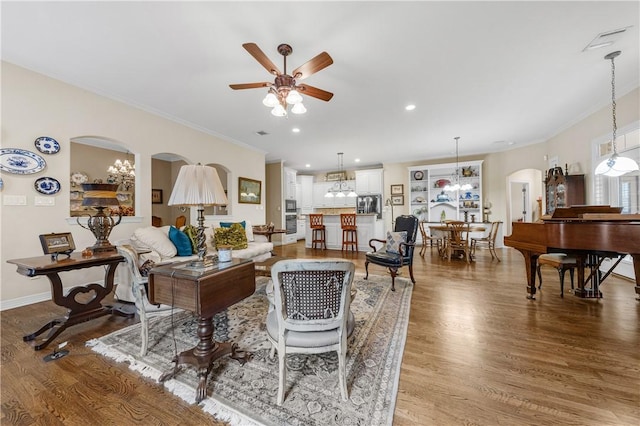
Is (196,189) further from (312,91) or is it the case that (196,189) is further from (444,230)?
(444,230)

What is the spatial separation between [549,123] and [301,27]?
5.45 meters

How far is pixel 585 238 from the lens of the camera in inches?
89.5

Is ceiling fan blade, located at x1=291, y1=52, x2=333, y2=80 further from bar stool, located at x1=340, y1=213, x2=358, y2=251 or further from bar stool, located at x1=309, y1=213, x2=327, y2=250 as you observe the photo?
bar stool, located at x1=309, y1=213, x2=327, y2=250

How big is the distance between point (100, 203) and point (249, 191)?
3.62 metres

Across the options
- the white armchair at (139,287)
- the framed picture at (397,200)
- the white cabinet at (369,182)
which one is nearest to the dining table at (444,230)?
the framed picture at (397,200)

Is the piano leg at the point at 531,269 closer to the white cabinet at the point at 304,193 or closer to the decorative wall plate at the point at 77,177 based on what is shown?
A: the white cabinet at the point at 304,193

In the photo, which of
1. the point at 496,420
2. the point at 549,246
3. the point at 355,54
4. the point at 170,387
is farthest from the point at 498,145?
the point at 170,387

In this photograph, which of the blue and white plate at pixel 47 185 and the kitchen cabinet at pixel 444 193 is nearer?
the blue and white plate at pixel 47 185

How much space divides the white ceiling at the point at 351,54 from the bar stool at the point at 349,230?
2.60 meters

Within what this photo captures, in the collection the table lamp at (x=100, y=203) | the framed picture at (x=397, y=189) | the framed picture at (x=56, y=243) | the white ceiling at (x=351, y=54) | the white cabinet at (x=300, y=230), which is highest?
the white ceiling at (x=351, y=54)

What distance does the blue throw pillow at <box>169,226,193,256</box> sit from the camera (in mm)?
3291

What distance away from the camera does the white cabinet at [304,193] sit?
31.0 ft

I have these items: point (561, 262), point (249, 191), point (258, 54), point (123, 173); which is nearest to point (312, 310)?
point (258, 54)

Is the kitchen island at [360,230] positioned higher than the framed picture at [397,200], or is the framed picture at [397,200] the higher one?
the framed picture at [397,200]
